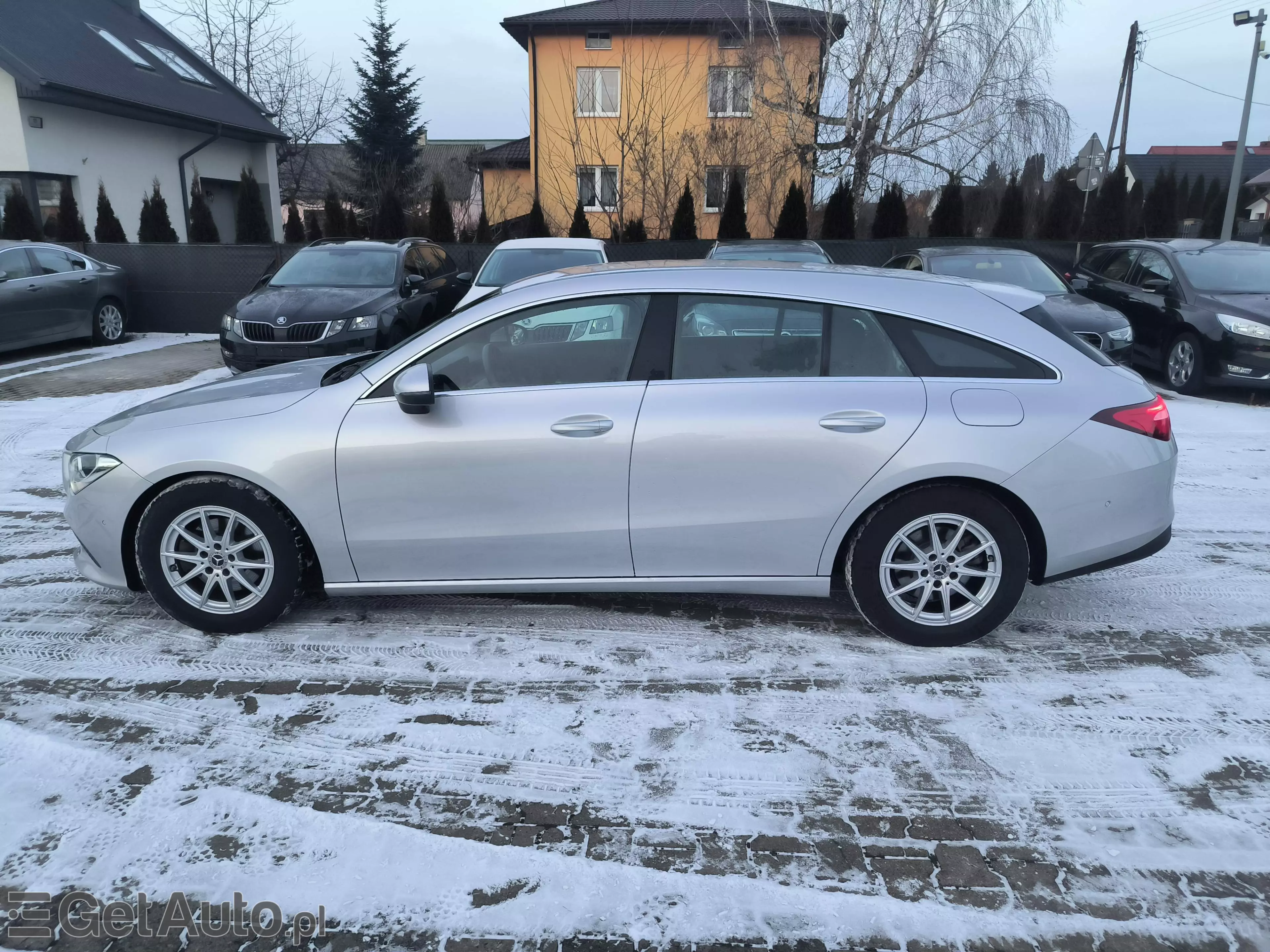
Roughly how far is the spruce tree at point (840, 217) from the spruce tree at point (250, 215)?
35.9ft

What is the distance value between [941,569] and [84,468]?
12.9 feet

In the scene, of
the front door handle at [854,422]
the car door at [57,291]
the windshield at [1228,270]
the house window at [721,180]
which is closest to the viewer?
the front door handle at [854,422]

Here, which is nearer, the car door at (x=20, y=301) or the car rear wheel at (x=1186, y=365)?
the car rear wheel at (x=1186, y=365)

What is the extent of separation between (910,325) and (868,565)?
1.08 m

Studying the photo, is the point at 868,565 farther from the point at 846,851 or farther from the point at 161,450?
the point at 161,450

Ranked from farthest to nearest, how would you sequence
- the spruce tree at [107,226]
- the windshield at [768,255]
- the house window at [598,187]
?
the house window at [598,187], the spruce tree at [107,226], the windshield at [768,255]

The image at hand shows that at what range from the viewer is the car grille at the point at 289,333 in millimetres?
9953

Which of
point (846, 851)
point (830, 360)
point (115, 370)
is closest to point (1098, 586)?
point (830, 360)

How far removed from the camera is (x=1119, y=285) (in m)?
11.7

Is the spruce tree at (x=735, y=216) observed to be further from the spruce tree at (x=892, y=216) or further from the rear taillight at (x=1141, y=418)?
the rear taillight at (x=1141, y=418)

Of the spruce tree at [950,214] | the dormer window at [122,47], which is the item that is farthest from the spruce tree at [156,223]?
the spruce tree at [950,214]

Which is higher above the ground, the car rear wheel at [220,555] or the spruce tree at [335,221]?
the spruce tree at [335,221]

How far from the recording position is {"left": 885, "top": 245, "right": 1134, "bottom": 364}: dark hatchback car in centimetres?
953

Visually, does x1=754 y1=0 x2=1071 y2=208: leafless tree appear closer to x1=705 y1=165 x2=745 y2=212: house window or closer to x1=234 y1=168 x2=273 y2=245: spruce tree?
x1=705 y1=165 x2=745 y2=212: house window
